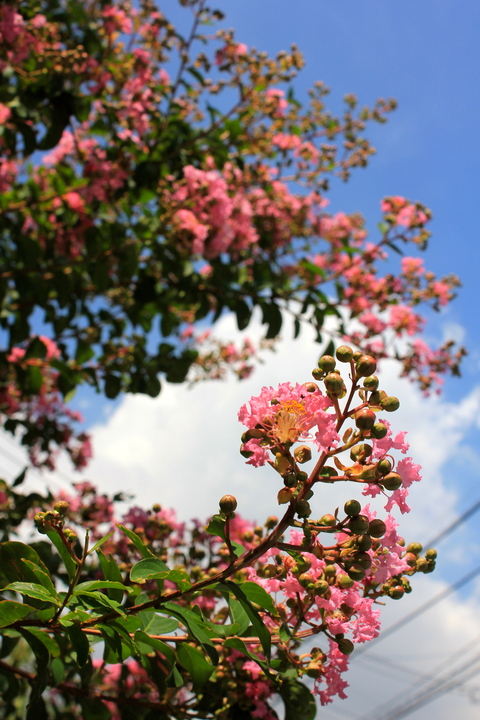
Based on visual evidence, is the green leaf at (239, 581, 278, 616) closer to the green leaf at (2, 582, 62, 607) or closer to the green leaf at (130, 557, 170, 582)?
the green leaf at (130, 557, 170, 582)

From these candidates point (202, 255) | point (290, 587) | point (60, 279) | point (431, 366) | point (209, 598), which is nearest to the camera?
point (290, 587)

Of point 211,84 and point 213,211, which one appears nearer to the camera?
point 213,211

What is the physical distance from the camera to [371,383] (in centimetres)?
83

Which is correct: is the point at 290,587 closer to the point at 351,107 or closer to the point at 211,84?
the point at 211,84

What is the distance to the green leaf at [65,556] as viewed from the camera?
82 cm

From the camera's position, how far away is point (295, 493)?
790 millimetres

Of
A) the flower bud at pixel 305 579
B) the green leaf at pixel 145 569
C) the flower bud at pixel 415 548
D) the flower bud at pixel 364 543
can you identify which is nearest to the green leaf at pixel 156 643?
the green leaf at pixel 145 569

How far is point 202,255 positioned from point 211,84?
88cm

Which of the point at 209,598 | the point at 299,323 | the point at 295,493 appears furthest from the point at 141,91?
the point at 295,493

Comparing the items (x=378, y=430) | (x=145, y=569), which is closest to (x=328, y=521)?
(x=378, y=430)

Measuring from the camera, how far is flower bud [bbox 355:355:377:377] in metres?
0.83

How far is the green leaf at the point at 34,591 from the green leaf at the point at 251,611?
8.7 inches

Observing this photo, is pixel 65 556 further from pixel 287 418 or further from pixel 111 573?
pixel 287 418

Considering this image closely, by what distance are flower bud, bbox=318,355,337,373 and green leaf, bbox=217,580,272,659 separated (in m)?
0.33
